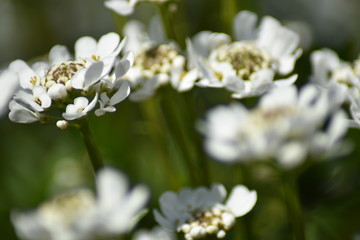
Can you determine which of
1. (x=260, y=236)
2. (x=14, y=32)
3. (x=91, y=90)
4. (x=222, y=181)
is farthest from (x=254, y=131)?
(x=14, y=32)

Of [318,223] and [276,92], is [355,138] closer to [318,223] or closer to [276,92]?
[318,223]

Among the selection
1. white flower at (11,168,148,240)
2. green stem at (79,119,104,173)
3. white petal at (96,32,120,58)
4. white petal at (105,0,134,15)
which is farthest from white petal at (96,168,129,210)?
white petal at (105,0,134,15)

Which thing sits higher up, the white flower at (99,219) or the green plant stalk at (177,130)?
the white flower at (99,219)

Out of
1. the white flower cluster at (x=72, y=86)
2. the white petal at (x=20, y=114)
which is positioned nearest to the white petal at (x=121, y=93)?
the white flower cluster at (x=72, y=86)

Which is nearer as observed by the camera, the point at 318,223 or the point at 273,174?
the point at 273,174

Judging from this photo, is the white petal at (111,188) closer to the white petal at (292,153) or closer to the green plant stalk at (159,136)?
the white petal at (292,153)

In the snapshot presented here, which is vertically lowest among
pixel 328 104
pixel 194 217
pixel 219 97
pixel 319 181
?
pixel 319 181
